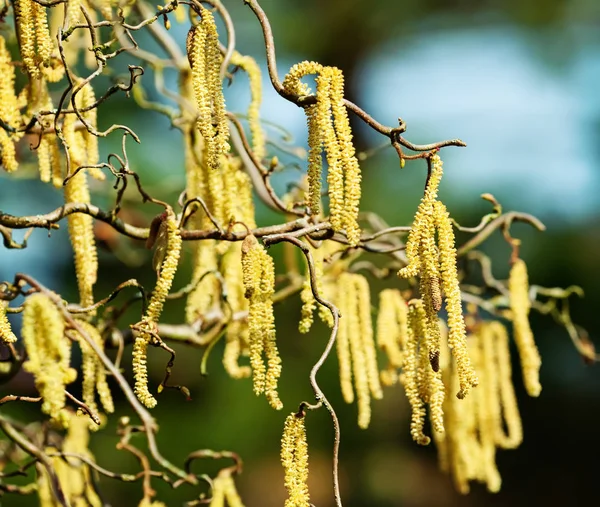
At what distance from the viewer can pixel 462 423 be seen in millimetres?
1064

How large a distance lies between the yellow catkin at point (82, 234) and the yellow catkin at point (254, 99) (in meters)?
0.20

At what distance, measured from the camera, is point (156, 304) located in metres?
0.63

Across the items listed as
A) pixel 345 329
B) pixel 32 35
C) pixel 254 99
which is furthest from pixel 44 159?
pixel 345 329

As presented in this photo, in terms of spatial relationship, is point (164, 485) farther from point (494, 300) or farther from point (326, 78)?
point (326, 78)

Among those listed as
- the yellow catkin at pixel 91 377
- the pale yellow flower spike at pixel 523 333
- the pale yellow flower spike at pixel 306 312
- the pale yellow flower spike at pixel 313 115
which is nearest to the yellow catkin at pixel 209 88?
the pale yellow flower spike at pixel 313 115

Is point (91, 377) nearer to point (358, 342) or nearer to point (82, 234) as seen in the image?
point (82, 234)

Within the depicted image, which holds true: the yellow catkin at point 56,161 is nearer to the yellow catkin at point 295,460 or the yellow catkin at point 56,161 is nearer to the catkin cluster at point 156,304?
the catkin cluster at point 156,304

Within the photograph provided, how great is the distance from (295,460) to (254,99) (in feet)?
1.46

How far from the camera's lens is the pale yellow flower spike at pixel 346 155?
0.57 m

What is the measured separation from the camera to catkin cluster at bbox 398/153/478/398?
1.92 feet

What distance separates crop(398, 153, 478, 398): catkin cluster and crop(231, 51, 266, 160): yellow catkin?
322 millimetres

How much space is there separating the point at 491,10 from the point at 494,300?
3178 mm

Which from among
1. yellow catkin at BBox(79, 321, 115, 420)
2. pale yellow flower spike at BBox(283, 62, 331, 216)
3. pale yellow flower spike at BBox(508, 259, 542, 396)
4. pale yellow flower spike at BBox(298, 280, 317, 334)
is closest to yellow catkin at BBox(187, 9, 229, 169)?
pale yellow flower spike at BBox(283, 62, 331, 216)

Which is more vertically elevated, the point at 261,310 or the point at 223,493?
the point at 261,310
